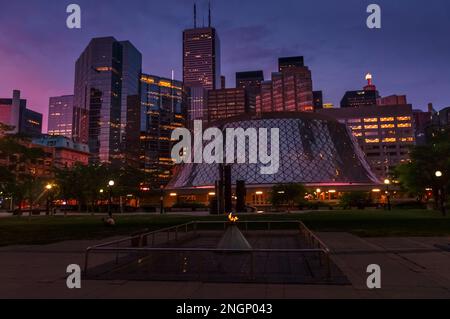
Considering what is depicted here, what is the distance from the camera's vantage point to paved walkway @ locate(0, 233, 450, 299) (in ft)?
27.6

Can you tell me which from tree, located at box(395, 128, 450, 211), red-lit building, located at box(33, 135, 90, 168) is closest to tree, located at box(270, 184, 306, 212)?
tree, located at box(395, 128, 450, 211)

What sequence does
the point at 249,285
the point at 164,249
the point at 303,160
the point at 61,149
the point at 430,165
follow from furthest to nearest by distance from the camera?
the point at 61,149
the point at 303,160
the point at 430,165
the point at 164,249
the point at 249,285

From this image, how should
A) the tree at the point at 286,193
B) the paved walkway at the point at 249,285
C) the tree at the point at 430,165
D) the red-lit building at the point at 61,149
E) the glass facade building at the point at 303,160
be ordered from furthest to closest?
the red-lit building at the point at 61,149
the glass facade building at the point at 303,160
the tree at the point at 286,193
the tree at the point at 430,165
the paved walkway at the point at 249,285

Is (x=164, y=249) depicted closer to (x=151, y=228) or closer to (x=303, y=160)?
(x=151, y=228)

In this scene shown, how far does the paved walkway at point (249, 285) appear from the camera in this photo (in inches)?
331

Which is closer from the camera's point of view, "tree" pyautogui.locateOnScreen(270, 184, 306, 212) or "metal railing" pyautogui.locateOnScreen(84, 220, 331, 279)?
"metal railing" pyautogui.locateOnScreen(84, 220, 331, 279)

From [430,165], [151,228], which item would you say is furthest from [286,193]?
[151,228]

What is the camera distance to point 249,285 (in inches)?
370

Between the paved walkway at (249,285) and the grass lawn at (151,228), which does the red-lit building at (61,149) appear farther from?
the paved walkway at (249,285)

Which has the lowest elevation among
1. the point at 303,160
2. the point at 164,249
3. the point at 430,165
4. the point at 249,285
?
the point at 249,285

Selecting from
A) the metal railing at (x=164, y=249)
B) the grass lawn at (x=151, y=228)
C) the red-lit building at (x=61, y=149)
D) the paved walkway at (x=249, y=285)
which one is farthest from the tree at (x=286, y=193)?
the red-lit building at (x=61, y=149)

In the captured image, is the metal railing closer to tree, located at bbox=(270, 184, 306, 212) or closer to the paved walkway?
the paved walkway
